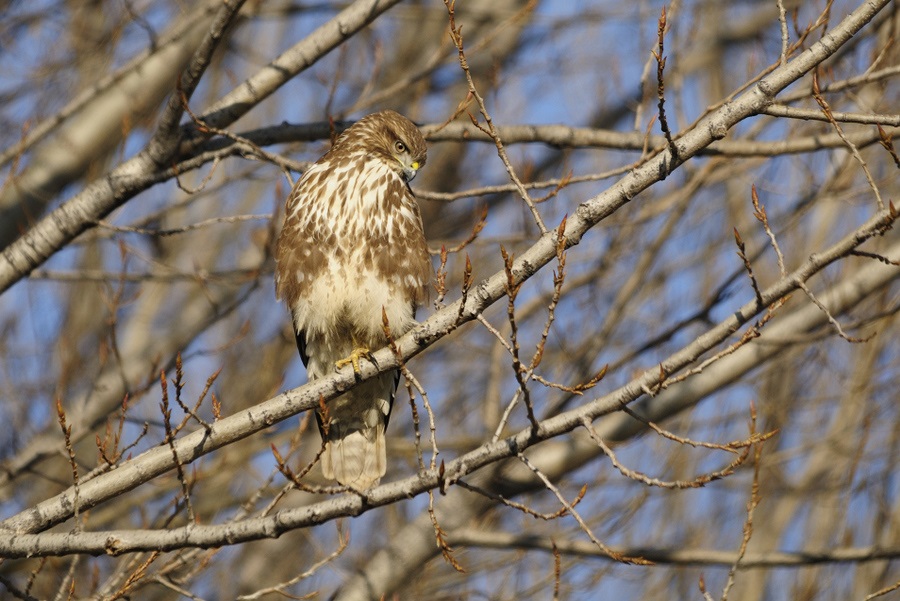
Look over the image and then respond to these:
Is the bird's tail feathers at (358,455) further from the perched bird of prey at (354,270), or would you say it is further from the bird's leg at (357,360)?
the bird's leg at (357,360)

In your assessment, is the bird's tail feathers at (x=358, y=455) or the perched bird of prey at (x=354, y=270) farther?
the bird's tail feathers at (x=358, y=455)

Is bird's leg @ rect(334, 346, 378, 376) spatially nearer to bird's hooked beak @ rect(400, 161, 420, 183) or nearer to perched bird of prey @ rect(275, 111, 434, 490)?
perched bird of prey @ rect(275, 111, 434, 490)

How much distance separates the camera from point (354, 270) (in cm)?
470

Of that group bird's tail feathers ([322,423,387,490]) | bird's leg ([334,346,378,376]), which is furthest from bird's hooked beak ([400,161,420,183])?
bird's tail feathers ([322,423,387,490])

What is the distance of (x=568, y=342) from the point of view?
711 centimetres

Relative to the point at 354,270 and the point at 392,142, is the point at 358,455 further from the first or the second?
the point at 392,142

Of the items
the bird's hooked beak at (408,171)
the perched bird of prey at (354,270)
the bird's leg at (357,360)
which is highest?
the bird's hooked beak at (408,171)

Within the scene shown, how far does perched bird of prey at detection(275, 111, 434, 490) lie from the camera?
4.70 metres

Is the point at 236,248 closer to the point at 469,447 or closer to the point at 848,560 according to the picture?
the point at 469,447

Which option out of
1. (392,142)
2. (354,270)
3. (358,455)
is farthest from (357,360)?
(392,142)

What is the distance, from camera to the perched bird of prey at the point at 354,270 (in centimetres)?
470

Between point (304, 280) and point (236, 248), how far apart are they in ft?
15.8

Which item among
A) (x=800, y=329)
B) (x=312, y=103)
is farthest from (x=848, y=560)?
(x=312, y=103)

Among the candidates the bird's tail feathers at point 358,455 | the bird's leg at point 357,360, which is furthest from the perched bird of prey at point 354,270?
the bird's leg at point 357,360
